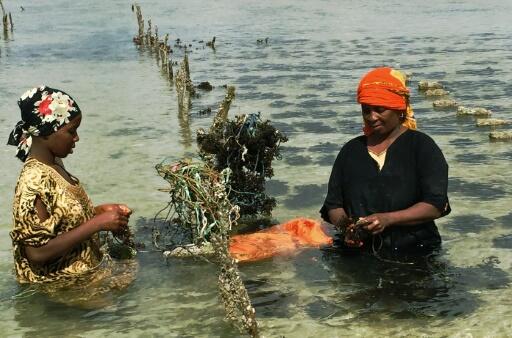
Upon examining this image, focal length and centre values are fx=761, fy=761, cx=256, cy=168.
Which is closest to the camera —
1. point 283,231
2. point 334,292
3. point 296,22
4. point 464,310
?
point 464,310

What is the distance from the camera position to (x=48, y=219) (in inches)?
208

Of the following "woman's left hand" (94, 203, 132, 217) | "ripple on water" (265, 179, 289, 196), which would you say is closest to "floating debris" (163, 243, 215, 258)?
"woman's left hand" (94, 203, 132, 217)

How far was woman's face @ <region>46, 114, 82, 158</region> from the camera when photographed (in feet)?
17.3

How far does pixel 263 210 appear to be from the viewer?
26.0ft

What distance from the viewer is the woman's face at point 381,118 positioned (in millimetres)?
5543

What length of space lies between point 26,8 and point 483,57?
3433 centimetres

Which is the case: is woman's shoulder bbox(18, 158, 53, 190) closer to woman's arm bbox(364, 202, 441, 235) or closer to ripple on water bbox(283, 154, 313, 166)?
woman's arm bbox(364, 202, 441, 235)

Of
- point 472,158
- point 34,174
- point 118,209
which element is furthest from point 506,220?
point 34,174

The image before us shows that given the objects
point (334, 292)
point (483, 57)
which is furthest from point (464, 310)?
point (483, 57)

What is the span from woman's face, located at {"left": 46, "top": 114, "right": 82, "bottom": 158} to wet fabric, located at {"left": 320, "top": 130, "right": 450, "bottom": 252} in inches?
77.1

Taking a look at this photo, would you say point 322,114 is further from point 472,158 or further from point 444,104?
point 472,158

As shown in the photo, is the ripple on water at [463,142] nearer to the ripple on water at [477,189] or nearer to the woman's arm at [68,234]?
the ripple on water at [477,189]

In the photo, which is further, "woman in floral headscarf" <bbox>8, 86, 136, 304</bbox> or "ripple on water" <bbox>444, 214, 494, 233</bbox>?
"ripple on water" <bbox>444, 214, 494, 233</bbox>

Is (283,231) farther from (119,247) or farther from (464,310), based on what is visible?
(464,310)
